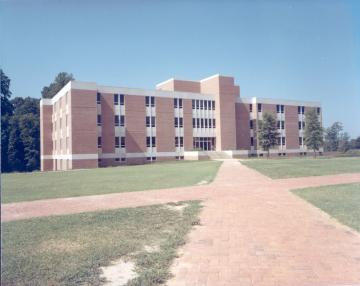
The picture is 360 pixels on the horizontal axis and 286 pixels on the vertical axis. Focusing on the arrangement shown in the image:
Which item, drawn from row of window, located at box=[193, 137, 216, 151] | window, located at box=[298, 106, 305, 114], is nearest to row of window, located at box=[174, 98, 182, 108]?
row of window, located at box=[193, 137, 216, 151]

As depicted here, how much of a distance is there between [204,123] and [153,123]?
27.5 ft

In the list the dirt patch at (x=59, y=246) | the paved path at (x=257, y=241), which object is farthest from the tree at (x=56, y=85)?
the dirt patch at (x=59, y=246)

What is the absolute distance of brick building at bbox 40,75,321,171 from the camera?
1467 inches

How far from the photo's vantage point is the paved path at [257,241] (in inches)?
174

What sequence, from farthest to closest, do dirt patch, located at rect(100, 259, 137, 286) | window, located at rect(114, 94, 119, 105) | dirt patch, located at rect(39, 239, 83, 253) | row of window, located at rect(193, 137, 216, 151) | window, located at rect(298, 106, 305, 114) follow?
window, located at rect(298, 106, 305, 114) → row of window, located at rect(193, 137, 216, 151) → window, located at rect(114, 94, 119, 105) → dirt patch, located at rect(39, 239, 83, 253) → dirt patch, located at rect(100, 259, 137, 286)

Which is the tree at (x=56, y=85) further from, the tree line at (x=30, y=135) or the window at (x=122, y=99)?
the window at (x=122, y=99)

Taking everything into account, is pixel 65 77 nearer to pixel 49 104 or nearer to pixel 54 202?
pixel 49 104

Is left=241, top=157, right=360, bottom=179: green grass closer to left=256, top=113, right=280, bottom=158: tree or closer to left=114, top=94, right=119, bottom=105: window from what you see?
left=256, top=113, right=280, bottom=158: tree

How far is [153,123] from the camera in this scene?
4319 centimetres

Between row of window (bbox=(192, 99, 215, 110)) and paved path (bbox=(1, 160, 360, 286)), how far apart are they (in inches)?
1423

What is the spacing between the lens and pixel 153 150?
42781mm

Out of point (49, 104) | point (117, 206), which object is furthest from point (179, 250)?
point (49, 104)

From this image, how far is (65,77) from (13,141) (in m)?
22.4

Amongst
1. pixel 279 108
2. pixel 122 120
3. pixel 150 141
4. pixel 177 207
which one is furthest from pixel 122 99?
pixel 177 207
